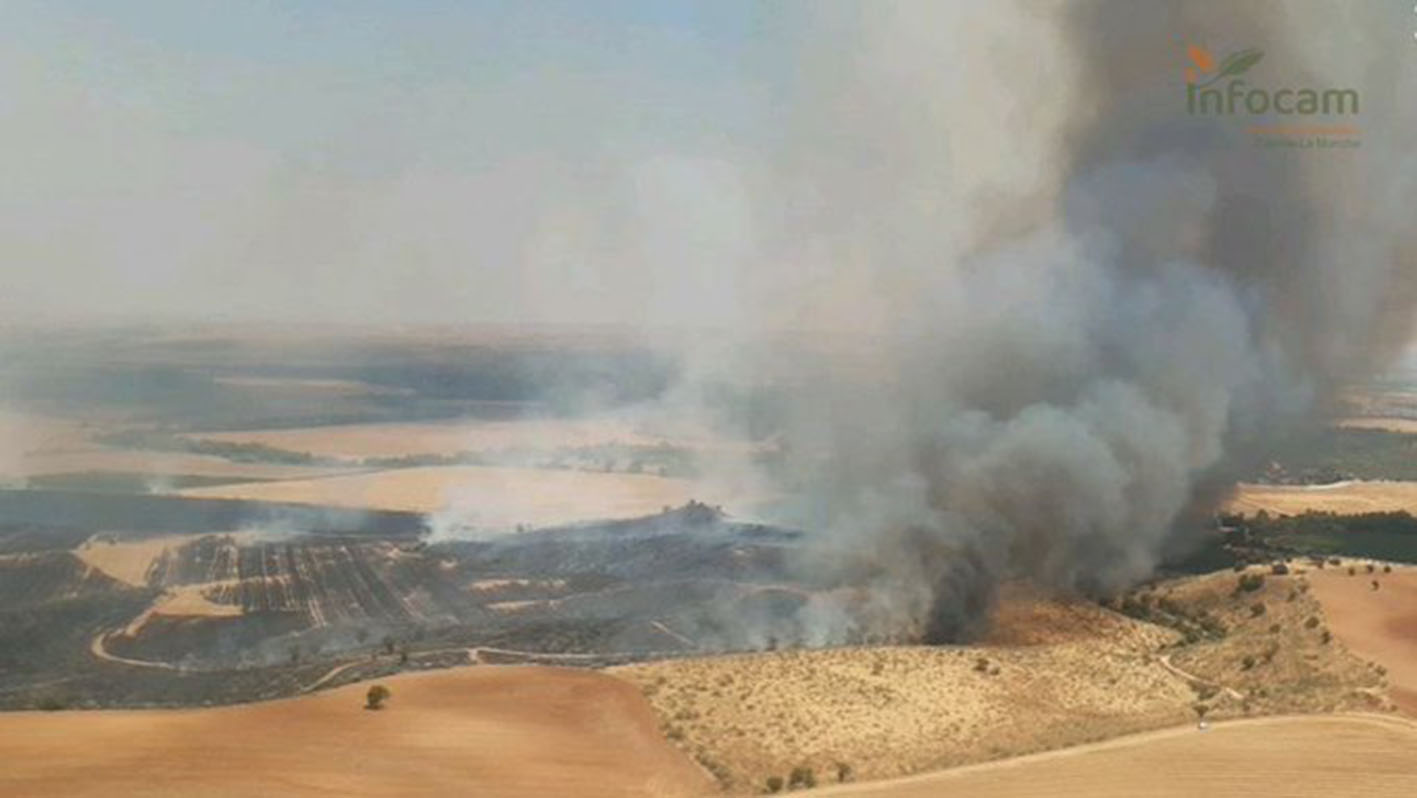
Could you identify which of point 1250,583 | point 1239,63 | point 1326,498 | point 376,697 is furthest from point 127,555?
point 1326,498

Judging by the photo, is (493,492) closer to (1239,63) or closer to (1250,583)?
(1250,583)

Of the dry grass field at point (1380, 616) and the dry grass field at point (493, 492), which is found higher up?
the dry grass field at point (493, 492)

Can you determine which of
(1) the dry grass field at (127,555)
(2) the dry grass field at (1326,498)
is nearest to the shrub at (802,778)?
(1) the dry grass field at (127,555)

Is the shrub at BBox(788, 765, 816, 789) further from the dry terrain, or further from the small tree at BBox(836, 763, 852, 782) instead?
the small tree at BBox(836, 763, 852, 782)

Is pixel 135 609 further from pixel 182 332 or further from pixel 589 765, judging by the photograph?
pixel 182 332

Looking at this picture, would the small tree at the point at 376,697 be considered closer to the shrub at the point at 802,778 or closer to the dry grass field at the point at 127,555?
the shrub at the point at 802,778

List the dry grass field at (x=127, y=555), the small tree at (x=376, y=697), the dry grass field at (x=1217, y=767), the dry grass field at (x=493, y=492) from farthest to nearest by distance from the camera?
the dry grass field at (x=493, y=492) → the dry grass field at (x=127, y=555) → the small tree at (x=376, y=697) → the dry grass field at (x=1217, y=767)
